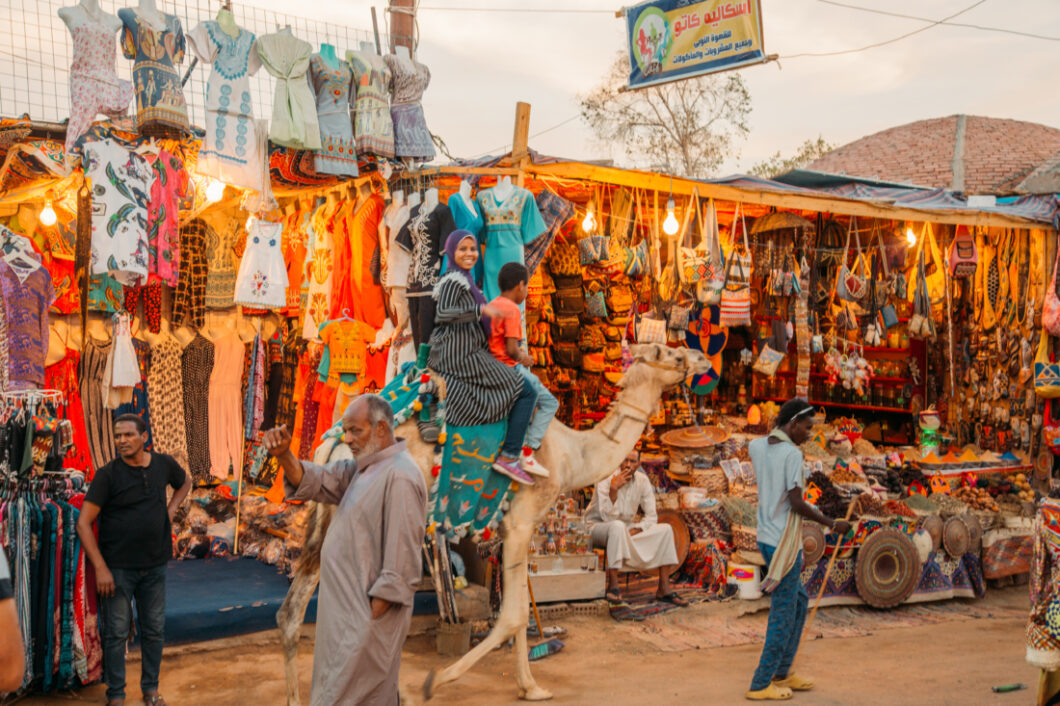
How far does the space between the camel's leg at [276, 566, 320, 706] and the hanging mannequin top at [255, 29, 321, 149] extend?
2.93 metres

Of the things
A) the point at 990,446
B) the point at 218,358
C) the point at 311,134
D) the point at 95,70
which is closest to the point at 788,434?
the point at 311,134

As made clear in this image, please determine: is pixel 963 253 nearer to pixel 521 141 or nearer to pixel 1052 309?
pixel 1052 309

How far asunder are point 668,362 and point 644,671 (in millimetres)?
2072

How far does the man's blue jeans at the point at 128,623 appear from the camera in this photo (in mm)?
4938

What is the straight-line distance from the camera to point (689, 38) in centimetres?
820

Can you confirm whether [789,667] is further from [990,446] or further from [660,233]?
[990,446]

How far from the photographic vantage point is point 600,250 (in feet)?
28.2

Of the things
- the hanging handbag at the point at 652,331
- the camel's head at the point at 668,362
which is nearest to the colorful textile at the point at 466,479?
the camel's head at the point at 668,362

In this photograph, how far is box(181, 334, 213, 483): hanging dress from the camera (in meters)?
8.56

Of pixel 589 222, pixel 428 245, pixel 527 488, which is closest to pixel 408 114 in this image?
pixel 428 245

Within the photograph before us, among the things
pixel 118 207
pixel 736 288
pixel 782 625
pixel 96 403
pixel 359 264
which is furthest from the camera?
pixel 736 288

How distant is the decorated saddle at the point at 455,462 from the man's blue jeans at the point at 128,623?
1588mm

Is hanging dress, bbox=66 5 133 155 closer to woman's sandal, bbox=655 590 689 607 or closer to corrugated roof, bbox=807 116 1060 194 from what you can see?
woman's sandal, bbox=655 590 689 607

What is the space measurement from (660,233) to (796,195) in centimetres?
135
